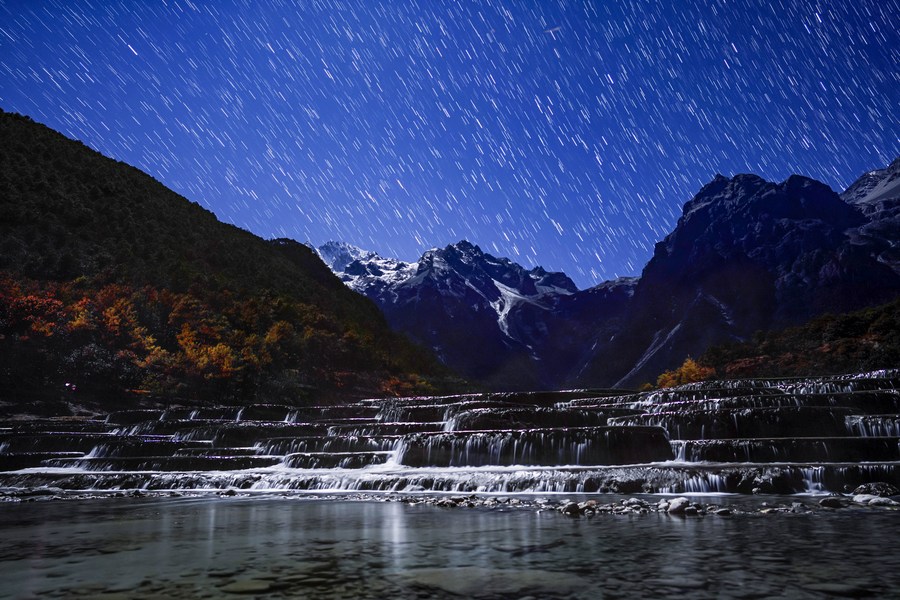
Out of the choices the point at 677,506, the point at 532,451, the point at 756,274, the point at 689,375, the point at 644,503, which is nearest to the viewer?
the point at 677,506

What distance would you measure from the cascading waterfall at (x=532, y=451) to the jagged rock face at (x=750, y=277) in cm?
13192

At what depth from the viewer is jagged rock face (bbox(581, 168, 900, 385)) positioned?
452 feet

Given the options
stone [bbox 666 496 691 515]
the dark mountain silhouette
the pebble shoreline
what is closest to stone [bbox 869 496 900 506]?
the pebble shoreline

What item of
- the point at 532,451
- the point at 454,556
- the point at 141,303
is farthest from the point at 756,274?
the point at 454,556

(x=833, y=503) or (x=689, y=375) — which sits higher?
(x=689, y=375)

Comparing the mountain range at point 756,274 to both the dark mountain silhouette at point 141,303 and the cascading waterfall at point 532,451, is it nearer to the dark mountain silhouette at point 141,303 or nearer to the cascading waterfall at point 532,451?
the dark mountain silhouette at point 141,303

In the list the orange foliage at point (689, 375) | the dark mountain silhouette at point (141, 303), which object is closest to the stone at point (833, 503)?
the dark mountain silhouette at point (141, 303)

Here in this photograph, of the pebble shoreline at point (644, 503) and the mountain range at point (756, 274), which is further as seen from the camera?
the mountain range at point (756, 274)

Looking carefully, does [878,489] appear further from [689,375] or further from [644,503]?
[689,375]

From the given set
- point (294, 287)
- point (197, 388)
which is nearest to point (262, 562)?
point (197, 388)

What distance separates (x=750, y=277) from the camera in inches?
6447

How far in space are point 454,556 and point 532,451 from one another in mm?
11558

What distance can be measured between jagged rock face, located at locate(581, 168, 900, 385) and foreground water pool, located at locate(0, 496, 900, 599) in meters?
146

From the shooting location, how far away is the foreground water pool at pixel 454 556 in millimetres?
3957
